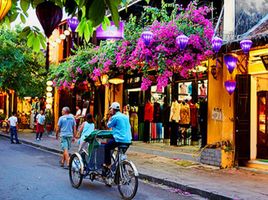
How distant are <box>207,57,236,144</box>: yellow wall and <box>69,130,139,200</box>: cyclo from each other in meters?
5.17

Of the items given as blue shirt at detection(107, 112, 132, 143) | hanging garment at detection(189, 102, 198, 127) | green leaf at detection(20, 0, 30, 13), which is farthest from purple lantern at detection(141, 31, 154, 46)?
green leaf at detection(20, 0, 30, 13)

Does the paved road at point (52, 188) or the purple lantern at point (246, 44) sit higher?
the purple lantern at point (246, 44)

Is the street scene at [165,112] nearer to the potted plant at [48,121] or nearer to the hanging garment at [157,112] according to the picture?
the hanging garment at [157,112]

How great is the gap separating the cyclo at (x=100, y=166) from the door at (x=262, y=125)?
626 cm

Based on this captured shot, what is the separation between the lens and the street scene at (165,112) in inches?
364

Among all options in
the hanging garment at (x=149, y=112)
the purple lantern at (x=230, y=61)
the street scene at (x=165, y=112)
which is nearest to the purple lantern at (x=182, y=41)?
the street scene at (x=165, y=112)

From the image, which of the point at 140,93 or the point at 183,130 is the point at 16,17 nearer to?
the point at 183,130

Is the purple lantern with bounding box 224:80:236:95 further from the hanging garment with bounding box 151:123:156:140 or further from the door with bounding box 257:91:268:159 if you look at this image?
the hanging garment with bounding box 151:123:156:140

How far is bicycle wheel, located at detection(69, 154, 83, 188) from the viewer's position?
384 inches

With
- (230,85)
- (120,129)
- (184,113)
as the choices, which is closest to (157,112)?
(184,113)

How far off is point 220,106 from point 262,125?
5.17 ft

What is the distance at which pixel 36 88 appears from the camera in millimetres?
31672

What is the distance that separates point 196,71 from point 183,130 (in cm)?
257

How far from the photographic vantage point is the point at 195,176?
11.9m
